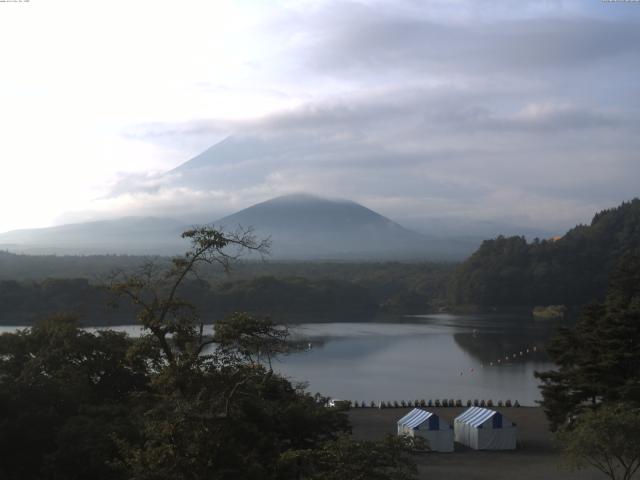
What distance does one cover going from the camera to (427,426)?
12938 millimetres

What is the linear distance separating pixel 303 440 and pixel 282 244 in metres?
160

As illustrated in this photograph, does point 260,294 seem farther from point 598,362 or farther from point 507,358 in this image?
point 598,362

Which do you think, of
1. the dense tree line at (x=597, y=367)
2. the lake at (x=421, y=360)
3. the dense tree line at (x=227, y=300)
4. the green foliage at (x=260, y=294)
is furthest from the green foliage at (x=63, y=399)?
the dense tree line at (x=227, y=300)

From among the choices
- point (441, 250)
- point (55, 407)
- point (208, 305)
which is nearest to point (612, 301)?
point (55, 407)

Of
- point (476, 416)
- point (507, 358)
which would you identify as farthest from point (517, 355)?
point (476, 416)

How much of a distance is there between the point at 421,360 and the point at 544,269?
29048 mm

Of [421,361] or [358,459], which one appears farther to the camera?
[421,361]

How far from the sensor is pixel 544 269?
5500 cm

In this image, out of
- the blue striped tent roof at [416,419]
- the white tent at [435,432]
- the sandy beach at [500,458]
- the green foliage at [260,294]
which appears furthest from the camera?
the green foliage at [260,294]

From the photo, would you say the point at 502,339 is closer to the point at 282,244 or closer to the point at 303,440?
the point at 303,440

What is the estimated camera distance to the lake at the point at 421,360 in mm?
22078

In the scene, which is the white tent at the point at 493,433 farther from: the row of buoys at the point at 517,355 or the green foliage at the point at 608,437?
the row of buoys at the point at 517,355

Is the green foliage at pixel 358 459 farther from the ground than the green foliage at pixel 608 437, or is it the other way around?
the green foliage at pixel 358 459

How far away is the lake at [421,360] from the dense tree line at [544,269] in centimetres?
1136
